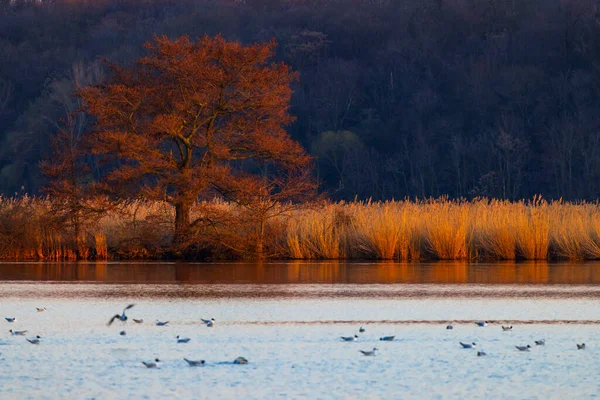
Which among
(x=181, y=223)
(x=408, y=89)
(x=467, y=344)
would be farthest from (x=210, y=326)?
(x=408, y=89)

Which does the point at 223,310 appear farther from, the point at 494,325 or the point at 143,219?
the point at 143,219

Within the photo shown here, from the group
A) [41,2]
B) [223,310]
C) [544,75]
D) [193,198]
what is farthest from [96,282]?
[41,2]

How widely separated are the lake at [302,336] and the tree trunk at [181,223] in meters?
5.31

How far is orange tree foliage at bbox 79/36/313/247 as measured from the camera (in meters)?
22.1

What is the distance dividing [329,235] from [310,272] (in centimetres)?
468

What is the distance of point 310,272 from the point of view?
18.3 metres

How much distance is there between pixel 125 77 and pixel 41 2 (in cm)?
6441

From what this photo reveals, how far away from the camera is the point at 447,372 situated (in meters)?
7.83

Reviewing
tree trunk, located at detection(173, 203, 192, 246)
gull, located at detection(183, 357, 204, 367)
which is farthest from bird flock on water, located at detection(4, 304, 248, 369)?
tree trunk, located at detection(173, 203, 192, 246)

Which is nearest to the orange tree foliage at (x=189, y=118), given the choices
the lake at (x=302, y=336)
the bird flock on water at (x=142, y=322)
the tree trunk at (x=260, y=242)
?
the tree trunk at (x=260, y=242)

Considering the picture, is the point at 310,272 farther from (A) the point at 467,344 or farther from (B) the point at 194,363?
(B) the point at 194,363

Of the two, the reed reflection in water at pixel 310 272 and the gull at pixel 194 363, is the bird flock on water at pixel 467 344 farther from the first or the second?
the reed reflection in water at pixel 310 272

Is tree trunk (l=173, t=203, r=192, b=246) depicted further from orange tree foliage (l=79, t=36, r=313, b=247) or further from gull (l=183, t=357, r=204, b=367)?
gull (l=183, t=357, r=204, b=367)

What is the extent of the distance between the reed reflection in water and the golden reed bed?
129cm
